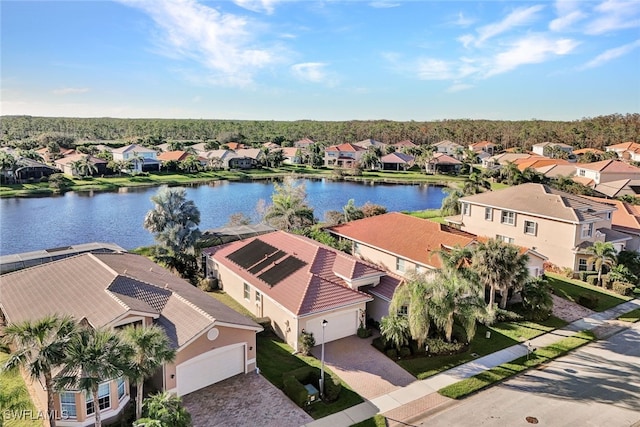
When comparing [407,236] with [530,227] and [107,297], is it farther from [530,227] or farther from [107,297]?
[107,297]

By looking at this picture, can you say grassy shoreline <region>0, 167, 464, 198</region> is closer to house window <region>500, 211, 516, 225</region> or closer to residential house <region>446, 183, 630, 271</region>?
residential house <region>446, 183, 630, 271</region>

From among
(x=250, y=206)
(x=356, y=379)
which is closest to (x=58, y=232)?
(x=250, y=206)

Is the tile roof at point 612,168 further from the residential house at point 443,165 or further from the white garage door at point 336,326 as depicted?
the white garage door at point 336,326

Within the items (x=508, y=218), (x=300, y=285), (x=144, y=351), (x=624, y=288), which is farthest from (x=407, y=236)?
(x=144, y=351)

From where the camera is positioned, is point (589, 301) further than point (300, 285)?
Yes

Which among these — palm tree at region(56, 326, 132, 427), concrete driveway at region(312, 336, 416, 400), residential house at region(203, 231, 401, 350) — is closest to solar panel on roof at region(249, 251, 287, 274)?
residential house at region(203, 231, 401, 350)

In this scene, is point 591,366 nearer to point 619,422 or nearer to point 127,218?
point 619,422
